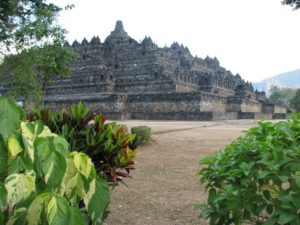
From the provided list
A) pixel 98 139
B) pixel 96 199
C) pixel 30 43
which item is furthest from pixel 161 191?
pixel 30 43

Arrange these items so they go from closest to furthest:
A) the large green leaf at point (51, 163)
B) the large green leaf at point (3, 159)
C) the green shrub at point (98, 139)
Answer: the large green leaf at point (51, 163), the large green leaf at point (3, 159), the green shrub at point (98, 139)

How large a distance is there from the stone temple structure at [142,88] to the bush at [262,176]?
914 inches

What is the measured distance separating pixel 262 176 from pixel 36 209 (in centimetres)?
148

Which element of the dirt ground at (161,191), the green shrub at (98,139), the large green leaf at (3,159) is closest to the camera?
the large green leaf at (3,159)

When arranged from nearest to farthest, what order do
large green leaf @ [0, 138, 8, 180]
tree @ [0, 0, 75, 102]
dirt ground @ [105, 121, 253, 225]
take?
large green leaf @ [0, 138, 8, 180] < dirt ground @ [105, 121, 253, 225] < tree @ [0, 0, 75, 102]

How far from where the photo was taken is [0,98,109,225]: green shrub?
1.50 meters

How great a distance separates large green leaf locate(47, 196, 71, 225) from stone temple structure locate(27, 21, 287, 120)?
24788mm

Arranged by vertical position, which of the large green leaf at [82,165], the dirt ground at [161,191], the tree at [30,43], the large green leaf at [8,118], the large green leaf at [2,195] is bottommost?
the dirt ground at [161,191]

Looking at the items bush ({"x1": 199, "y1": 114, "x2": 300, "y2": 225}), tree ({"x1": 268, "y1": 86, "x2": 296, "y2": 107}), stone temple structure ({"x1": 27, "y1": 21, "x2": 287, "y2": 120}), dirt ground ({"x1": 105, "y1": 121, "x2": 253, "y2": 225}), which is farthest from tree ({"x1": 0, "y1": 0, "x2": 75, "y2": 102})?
tree ({"x1": 268, "y1": 86, "x2": 296, "y2": 107})

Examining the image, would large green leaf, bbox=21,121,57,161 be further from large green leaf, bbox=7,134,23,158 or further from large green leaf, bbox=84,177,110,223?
large green leaf, bbox=84,177,110,223

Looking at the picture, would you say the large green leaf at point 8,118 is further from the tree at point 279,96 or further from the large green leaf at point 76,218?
the tree at point 279,96

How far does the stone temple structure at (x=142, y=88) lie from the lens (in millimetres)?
27969

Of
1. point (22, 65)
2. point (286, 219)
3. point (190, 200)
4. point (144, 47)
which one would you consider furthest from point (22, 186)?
point (144, 47)

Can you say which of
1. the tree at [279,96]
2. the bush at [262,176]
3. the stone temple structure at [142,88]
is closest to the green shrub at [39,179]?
the bush at [262,176]
